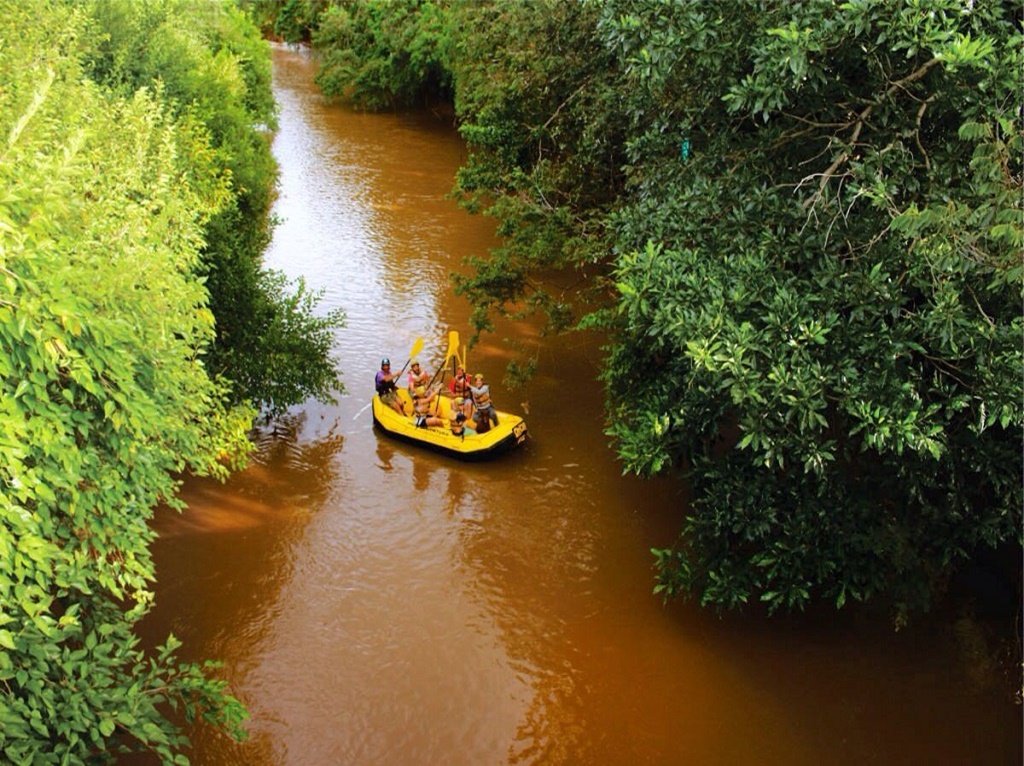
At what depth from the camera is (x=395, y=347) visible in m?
18.1

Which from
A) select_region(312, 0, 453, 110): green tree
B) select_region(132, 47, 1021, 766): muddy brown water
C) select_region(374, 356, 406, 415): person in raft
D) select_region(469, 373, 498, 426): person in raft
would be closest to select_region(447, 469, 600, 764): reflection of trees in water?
select_region(132, 47, 1021, 766): muddy brown water

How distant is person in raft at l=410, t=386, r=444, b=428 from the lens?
48.2 ft

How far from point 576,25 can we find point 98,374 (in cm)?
991

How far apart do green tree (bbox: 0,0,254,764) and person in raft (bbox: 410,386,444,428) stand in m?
6.41

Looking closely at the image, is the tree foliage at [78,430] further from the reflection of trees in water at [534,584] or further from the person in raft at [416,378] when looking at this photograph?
the person in raft at [416,378]

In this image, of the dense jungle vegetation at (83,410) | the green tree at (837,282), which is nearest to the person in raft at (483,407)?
the green tree at (837,282)

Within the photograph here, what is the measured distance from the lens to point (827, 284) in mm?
8367

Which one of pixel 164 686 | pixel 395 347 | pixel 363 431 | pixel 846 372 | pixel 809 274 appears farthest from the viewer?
pixel 395 347

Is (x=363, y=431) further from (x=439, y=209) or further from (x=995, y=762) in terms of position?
(x=439, y=209)

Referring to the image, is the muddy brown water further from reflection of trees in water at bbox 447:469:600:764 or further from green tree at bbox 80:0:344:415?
green tree at bbox 80:0:344:415

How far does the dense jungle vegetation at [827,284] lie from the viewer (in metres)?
7.58

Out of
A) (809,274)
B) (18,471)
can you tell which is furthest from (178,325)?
(809,274)

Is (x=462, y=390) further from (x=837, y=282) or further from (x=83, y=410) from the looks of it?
(x=83, y=410)

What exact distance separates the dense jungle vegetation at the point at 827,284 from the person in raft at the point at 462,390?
11.0 ft
